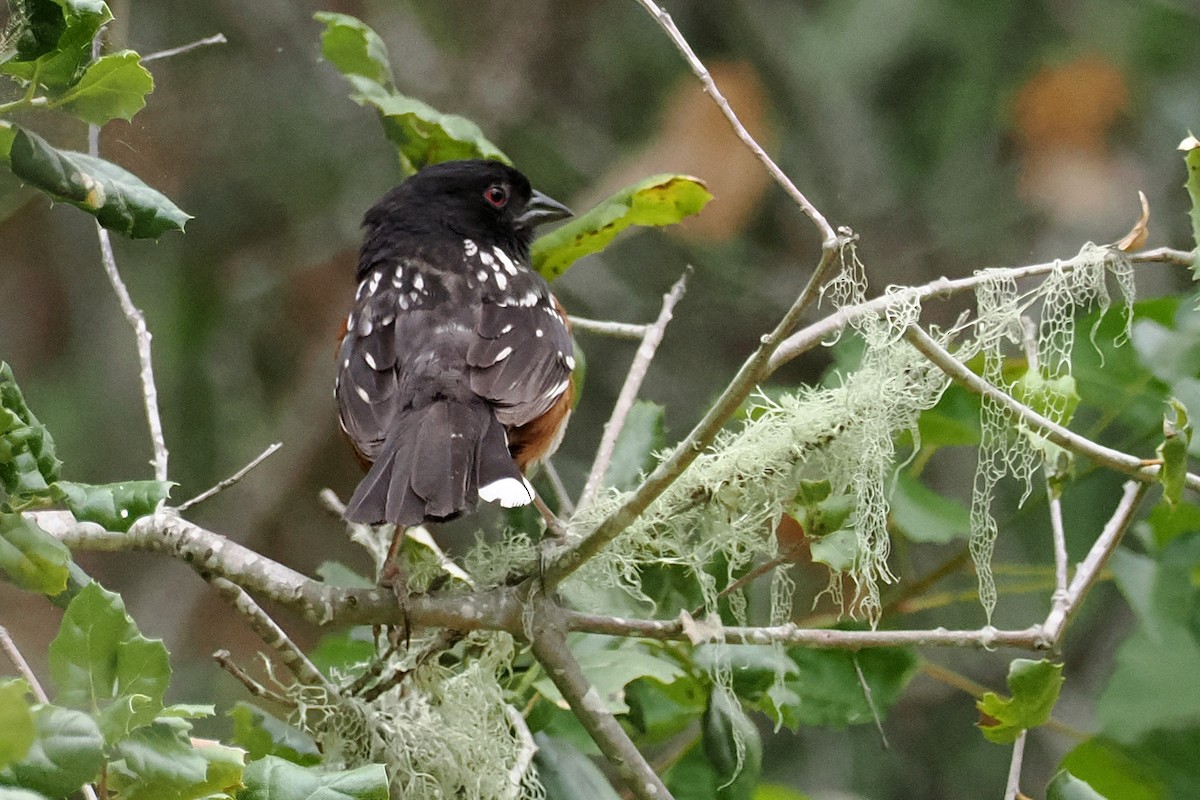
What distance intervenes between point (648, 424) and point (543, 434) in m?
0.17

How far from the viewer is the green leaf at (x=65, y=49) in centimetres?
116

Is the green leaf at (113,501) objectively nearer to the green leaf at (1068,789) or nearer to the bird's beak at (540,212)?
the green leaf at (1068,789)

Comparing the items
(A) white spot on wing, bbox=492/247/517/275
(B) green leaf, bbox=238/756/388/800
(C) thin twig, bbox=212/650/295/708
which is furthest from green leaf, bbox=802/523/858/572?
(A) white spot on wing, bbox=492/247/517/275

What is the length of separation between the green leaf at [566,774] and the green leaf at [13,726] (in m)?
1.08

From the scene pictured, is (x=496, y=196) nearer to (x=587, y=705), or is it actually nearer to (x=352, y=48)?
(x=352, y=48)

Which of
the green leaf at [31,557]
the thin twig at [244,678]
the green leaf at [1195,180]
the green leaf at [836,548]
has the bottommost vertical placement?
the thin twig at [244,678]

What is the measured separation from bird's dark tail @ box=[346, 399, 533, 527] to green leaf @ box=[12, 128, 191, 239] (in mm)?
451

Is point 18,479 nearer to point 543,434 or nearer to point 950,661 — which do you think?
point 543,434

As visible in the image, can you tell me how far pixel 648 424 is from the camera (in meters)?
2.09

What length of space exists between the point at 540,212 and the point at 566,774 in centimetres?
119

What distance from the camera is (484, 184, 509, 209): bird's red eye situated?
8.25 ft

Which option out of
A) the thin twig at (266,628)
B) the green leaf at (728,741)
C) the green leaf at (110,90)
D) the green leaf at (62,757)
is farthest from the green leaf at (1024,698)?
the green leaf at (110,90)

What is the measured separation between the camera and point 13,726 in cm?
79

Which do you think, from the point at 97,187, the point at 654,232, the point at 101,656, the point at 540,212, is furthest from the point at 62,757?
the point at 654,232
